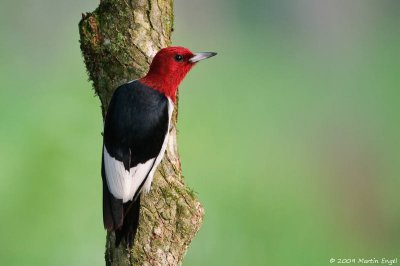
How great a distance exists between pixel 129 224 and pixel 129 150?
31cm

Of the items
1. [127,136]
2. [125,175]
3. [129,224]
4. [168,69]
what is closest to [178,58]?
[168,69]

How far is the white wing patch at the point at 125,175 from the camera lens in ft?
9.05

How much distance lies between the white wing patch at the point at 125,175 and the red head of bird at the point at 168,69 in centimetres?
34

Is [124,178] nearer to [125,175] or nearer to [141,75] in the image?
[125,175]

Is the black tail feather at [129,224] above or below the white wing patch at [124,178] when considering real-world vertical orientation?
below

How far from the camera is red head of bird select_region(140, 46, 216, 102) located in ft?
9.89

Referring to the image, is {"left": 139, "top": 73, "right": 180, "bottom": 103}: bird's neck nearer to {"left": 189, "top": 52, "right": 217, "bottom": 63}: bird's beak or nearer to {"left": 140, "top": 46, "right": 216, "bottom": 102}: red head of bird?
{"left": 140, "top": 46, "right": 216, "bottom": 102}: red head of bird

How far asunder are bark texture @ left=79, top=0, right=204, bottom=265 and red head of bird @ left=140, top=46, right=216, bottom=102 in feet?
0.37

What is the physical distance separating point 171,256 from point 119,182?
1.34ft

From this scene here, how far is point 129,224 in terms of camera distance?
2.79 m

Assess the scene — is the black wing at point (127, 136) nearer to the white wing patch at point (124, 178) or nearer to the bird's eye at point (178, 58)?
the white wing patch at point (124, 178)

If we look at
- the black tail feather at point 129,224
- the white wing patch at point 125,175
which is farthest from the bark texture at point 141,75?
the white wing patch at point 125,175

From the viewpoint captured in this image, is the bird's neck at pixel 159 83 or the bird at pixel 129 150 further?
the bird's neck at pixel 159 83

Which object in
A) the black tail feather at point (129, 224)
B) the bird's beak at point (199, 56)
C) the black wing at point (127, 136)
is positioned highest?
the bird's beak at point (199, 56)
